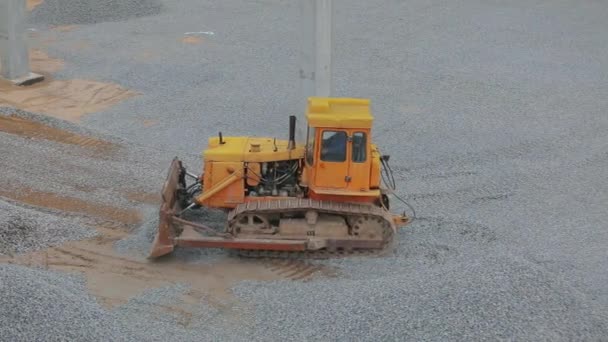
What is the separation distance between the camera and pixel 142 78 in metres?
18.2

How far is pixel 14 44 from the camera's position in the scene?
18016 millimetres

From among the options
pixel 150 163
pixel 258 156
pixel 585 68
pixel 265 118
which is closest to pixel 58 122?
pixel 150 163

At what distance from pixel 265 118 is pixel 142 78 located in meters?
3.79

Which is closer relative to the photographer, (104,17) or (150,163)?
(150,163)

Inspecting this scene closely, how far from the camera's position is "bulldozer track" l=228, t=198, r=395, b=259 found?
34.8 ft

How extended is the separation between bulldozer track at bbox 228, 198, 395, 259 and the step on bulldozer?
0.5 inches

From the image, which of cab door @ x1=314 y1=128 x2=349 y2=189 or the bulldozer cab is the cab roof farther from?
cab door @ x1=314 y1=128 x2=349 y2=189

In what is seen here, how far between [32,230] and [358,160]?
4670mm

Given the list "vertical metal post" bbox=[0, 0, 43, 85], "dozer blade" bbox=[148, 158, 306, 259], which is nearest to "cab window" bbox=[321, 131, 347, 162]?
"dozer blade" bbox=[148, 158, 306, 259]

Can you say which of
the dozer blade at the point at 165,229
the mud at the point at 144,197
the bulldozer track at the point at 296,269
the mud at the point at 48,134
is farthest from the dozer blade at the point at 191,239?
the mud at the point at 48,134

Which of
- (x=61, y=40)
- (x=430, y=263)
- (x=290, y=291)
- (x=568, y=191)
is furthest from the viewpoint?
(x=61, y=40)

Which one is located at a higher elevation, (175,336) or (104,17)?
(104,17)

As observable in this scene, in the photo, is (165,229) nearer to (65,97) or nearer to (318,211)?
(318,211)

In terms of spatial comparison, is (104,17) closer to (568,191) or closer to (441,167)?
(441,167)
